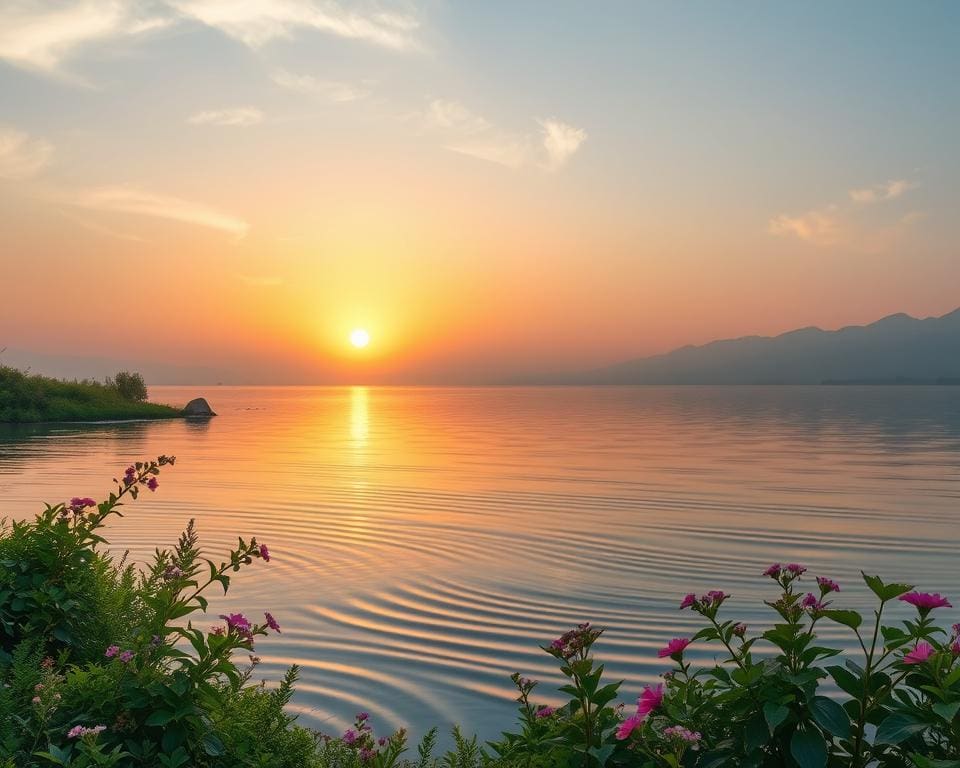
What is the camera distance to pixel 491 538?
13438 mm

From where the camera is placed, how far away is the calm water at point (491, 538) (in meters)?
7.48

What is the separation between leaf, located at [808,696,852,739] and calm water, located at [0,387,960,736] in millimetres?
3284

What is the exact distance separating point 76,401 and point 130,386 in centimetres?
881

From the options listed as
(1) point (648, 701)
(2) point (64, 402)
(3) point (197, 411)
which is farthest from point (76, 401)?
(1) point (648, 701)

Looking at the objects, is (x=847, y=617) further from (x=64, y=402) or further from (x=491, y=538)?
(x=64, y=402)

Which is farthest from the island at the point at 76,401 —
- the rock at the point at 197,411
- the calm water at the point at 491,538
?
the calm water at the point at 491,538

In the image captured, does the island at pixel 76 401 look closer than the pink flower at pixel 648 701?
No

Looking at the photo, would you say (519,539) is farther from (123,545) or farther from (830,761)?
(830,761)

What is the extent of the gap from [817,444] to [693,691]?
32.8 metres

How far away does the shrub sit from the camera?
66.4 metres

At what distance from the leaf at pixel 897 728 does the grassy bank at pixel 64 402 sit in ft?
184

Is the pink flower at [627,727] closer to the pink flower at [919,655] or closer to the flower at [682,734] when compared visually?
the flower at [682,734]

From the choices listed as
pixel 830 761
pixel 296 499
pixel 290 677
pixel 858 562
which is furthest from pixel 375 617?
pixel 296 499

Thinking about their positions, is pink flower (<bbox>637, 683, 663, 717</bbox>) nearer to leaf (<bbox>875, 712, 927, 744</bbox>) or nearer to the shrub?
leaf (<bbox>875, 712, 927, 744</bbox>)
